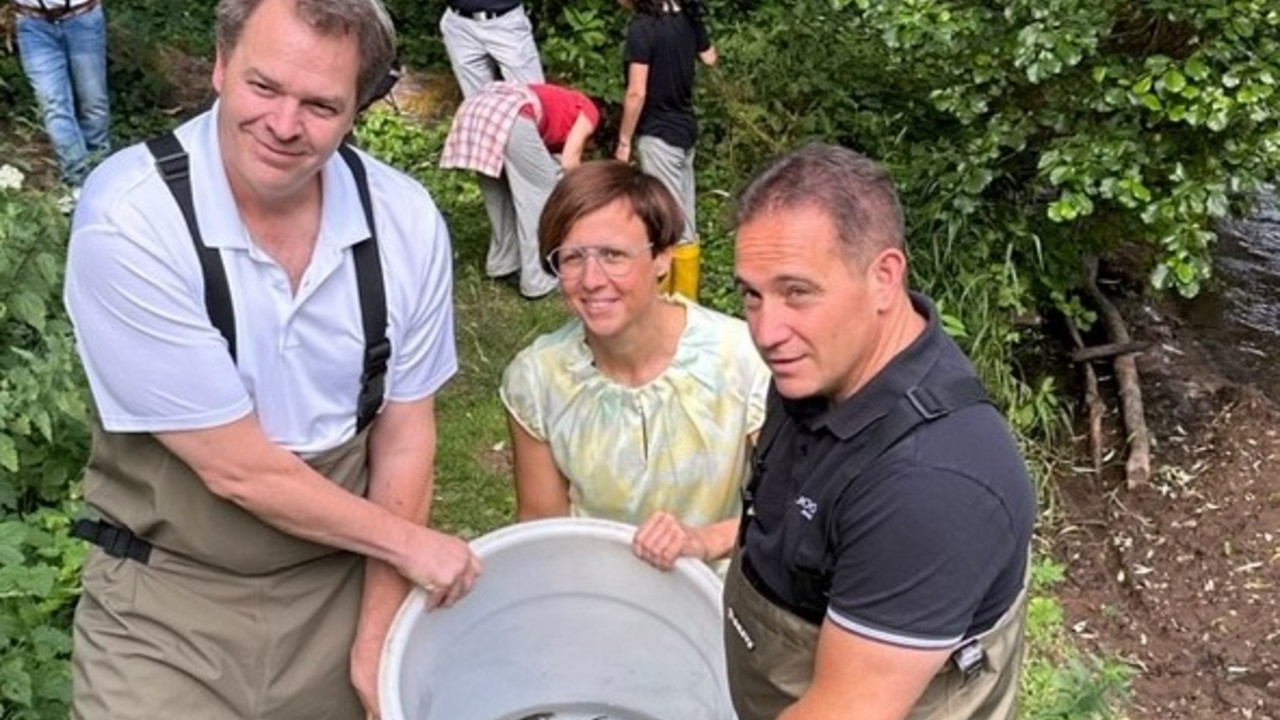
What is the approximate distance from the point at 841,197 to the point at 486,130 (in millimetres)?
4394

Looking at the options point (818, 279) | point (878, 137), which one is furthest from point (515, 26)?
point (818, 279)

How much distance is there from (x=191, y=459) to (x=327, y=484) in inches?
7.9

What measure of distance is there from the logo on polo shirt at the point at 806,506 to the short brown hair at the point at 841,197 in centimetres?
31

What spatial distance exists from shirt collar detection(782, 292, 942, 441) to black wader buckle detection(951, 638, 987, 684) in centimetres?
30

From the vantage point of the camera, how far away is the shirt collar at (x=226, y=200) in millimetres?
1981

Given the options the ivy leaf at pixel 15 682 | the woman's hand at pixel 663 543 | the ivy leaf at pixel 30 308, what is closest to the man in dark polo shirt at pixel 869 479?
the woman's hand at pixel 663 543

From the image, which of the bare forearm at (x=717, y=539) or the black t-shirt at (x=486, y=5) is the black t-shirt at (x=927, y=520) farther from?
the black t-shirt at (x=486, y=5)

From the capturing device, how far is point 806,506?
6.04ft

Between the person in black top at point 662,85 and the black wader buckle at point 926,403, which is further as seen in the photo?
the person in black top at point 662,85

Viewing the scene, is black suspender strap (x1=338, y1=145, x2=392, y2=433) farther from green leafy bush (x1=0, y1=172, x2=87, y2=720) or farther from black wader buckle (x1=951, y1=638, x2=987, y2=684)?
green leafy bush (x1=0, y1=172, x2=87, y2=720)

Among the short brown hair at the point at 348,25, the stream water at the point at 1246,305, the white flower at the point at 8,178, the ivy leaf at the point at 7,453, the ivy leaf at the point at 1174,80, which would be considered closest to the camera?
the short brown hair at the point at 348,25

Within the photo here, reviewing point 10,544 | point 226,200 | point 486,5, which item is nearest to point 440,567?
point 226,200

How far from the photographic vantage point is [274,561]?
221 centimetres

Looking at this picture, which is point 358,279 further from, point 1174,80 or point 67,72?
point 67,72
